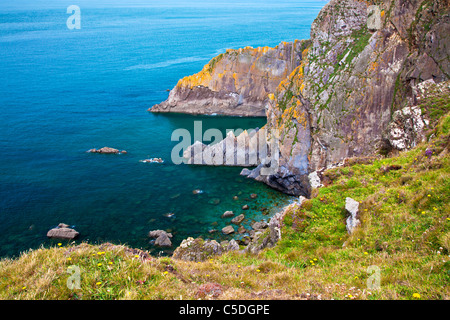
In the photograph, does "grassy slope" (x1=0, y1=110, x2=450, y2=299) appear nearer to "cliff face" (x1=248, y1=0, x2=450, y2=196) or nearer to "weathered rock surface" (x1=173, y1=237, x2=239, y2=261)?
"weathered rock surface" (x1=173, y1=237, x2=239, y2=261)

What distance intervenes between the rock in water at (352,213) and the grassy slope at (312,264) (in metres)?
0.37

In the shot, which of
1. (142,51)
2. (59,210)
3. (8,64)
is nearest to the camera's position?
(59,210)

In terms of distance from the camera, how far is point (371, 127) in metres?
44.8

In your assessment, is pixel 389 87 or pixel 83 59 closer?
pixel 389 87

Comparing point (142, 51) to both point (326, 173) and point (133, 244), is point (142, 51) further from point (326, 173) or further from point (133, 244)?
point (326, 173)

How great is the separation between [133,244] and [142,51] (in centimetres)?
14371

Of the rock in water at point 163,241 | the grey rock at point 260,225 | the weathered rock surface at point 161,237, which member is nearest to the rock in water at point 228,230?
the grey rock at point 260,225

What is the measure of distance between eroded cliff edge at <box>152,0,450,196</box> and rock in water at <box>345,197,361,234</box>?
1423 cm

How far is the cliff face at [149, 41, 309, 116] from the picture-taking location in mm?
94938

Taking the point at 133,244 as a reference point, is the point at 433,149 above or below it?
above

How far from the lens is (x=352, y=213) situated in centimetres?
1764

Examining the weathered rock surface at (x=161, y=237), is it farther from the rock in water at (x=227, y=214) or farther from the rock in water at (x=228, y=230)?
the rock in water at (x=227, y=214)

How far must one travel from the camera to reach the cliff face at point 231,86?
311 feet
